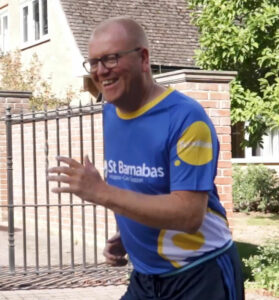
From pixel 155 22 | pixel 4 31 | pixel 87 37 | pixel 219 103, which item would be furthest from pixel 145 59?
pixel 4 31

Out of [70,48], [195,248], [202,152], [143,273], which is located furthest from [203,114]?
[70,48]

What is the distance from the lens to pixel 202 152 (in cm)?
292

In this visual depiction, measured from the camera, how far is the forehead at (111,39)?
2885 mm

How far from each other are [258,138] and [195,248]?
1133cm

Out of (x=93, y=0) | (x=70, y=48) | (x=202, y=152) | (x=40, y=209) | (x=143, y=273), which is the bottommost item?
(x=40, y=209)

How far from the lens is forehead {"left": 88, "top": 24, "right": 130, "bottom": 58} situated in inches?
114

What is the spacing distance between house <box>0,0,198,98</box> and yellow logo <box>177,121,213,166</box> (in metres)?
18.2

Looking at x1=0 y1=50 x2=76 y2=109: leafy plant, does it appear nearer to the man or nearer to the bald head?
the man

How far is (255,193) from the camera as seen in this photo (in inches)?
731

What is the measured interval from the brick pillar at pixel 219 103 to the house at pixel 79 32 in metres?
12.3

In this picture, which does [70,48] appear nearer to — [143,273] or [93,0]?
[93,0]

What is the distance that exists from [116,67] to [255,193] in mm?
15947

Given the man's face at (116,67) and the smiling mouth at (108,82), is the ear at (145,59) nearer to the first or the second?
the man's face at (116,67)

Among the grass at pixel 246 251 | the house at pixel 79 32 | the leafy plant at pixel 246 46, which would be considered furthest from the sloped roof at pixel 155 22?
the grass at pixel 246 251
